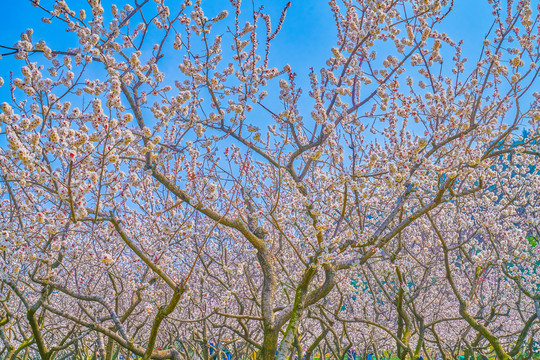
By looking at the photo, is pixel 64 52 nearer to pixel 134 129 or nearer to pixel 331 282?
pixel 134 129

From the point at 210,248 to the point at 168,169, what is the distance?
5599mm

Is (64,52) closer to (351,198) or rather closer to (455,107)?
(351,198)

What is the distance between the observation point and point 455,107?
5215 mm

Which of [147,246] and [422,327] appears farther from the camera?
[422,327]

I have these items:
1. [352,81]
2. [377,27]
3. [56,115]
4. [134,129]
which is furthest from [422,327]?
[56,115]

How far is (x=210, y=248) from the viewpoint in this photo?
11.4 metres

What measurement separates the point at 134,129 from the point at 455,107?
157 inches

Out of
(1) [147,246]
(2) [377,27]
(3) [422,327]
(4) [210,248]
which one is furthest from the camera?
(4) [210,248]

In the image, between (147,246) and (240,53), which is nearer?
(240,53)

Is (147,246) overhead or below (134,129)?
below

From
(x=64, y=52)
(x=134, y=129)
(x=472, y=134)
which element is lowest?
(x=134, y=129)

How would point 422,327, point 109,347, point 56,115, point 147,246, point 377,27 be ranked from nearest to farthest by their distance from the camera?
point 56,115 → point 377,27 → point 147,246 → point 422,327 → point 109,347

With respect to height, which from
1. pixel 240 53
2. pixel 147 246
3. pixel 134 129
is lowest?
pixel 147 246

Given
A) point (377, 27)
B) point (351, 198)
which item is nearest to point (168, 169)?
point (351, 198)
